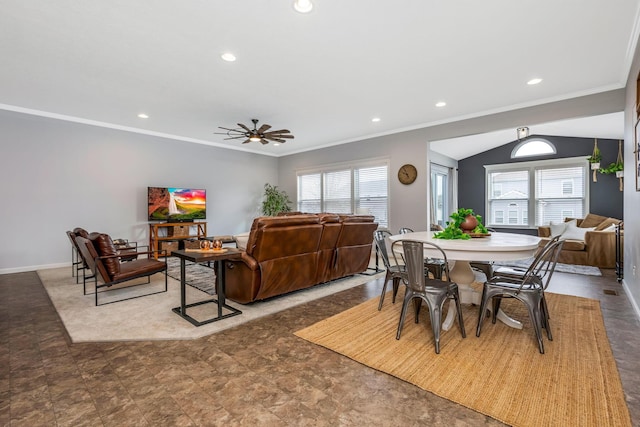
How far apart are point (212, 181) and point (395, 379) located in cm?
677

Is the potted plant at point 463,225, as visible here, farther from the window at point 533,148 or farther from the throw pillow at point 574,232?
the window at point 533,148

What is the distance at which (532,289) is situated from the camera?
238 cm

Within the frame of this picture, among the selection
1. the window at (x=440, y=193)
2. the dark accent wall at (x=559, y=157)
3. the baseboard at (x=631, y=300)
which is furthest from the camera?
the window at (x=440, y=193)

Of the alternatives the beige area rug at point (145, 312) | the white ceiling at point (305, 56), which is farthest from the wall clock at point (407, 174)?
the beige area rug at point (145, 312)

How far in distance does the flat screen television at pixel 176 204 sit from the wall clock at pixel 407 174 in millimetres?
4578

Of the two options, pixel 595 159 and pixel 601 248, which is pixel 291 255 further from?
pixel 595 159

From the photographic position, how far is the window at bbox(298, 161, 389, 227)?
22.8 ft

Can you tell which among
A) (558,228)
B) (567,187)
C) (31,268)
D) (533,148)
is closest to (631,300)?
(558,228)

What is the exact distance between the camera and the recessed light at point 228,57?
3.27 m

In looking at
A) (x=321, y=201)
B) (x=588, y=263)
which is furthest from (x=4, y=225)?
(x=588, y=263)

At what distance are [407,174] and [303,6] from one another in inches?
174

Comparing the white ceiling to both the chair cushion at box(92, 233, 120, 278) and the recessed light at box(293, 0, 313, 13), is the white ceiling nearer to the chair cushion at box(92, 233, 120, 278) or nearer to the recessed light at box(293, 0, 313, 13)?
the recessed light at box(293, 0, 313, 13)

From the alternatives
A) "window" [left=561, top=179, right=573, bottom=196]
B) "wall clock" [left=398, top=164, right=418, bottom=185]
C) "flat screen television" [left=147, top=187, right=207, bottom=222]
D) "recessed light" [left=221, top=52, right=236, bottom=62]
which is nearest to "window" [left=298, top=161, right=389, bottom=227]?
"wall clock" [left=398, top=164, right=418, bottom=185]

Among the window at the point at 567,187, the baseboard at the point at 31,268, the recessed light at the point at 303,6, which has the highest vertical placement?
the recessed light at the point at 303,6
